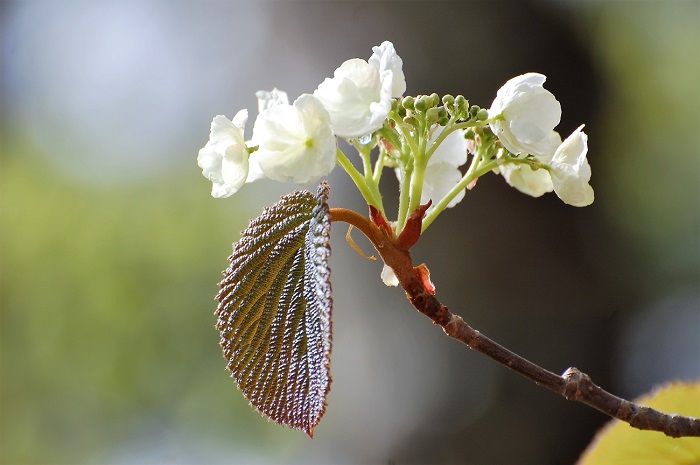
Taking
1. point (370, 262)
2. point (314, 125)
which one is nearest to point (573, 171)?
point (314, 125)

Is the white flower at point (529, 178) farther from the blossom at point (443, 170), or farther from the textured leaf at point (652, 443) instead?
the textured leaf at point (652, 443)


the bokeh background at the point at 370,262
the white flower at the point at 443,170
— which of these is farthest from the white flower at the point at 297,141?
the bokeh background at the point at 370,262

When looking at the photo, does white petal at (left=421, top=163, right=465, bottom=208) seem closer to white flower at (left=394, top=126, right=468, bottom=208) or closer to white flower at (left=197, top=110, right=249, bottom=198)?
white flower at (left=394, top=126, right=468, bottom=208)

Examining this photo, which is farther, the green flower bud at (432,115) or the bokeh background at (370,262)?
the bokeh background at (370,262)

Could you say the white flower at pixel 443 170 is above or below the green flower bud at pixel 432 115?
above

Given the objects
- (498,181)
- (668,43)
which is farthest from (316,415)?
(668,43)

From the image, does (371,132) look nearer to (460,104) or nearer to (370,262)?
(460,104)

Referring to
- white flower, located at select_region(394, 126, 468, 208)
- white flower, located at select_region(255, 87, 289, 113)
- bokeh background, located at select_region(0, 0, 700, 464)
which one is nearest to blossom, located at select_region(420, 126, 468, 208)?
white flower, located at select_region(394, 126, 468, 208)
